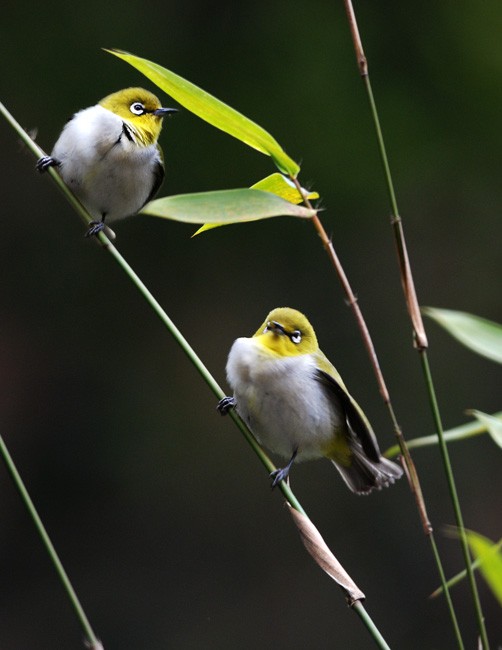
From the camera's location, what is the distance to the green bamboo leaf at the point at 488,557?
713 mm

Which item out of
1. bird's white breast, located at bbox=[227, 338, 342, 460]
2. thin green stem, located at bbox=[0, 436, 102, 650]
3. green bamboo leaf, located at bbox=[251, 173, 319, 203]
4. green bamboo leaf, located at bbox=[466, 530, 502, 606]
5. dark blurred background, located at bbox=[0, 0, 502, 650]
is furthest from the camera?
dark blurred background, located at bbox=[0, 0, 502, 650]

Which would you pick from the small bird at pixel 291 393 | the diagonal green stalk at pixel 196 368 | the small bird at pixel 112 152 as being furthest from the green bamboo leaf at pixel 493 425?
the small bird at pixel 112 152

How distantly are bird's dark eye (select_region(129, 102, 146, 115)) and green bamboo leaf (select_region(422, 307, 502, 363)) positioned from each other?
117cm

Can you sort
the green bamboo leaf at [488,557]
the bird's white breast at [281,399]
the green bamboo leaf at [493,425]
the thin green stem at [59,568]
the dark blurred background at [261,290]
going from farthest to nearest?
the dark blurred background at [261,290]
the bird's white breast at [281,399]
the green bamboo leaf at [493,425]
the thin green stem at [59,568]
the green bamboo leaf at [488,557]

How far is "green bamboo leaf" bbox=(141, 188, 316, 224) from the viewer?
0.97 meters

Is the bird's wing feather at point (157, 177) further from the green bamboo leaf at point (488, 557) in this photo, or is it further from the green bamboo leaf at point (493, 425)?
the green bamboo leaf at point (488, 557)

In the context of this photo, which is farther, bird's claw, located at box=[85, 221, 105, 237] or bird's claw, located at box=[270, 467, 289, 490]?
bird's claw, located at box=[85, 221, 105, 237]

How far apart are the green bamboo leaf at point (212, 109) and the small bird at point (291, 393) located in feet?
2.38

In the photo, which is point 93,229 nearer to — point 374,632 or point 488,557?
point 374,632

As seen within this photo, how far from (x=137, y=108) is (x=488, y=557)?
1.60m

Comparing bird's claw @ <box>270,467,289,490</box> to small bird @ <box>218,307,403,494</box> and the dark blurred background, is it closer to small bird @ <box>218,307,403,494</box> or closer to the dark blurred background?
small bird @ <box>218,307,403,494</box>

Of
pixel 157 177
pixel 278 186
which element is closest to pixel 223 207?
pixel 278 186

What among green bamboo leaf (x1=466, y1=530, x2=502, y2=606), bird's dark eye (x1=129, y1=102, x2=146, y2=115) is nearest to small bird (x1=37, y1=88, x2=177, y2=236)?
bird's dark eye (x1=129, y1=102, x2=146, y2=115)

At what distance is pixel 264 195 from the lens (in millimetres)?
1074
